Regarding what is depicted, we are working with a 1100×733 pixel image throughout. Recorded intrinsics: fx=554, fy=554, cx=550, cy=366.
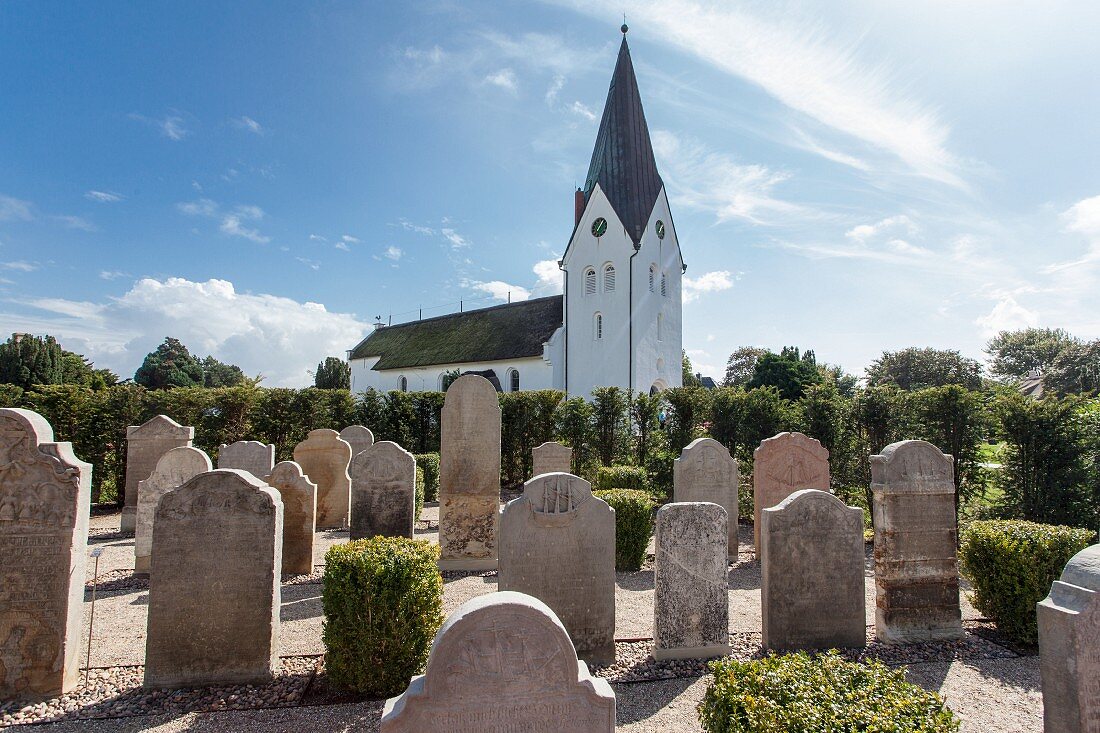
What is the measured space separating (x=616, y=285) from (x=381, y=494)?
892 inches

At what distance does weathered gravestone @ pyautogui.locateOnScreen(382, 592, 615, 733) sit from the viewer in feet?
8.25

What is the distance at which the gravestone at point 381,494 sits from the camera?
783cm

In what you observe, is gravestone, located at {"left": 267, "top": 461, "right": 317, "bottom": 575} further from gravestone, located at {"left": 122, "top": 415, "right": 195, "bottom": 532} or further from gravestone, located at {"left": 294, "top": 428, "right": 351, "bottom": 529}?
gravestone, located at {"left": 122, "top": 415, "right": 195, "bottom": 532}

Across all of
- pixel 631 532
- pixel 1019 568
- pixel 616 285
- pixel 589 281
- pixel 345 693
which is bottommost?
pixel 345 693

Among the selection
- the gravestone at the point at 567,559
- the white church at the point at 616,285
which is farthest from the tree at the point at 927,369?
the gravestone at the point at 567,559

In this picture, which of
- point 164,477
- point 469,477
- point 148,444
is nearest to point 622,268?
point 469,477

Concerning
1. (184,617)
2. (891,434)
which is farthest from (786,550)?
(891,434)

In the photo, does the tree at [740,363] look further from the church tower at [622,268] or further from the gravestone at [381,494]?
the gravestone at [381,494]

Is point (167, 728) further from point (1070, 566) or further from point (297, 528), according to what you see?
point (1070, 566)

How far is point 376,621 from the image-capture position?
445 cm

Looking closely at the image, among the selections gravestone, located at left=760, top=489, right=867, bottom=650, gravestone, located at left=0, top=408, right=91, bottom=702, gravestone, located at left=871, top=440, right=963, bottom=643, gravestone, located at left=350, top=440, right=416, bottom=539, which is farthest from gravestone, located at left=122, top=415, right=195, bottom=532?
gravestone, located at left=871, top=440, right=963, bottom=643

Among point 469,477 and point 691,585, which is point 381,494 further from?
point 691,585

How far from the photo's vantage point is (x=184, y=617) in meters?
4.54

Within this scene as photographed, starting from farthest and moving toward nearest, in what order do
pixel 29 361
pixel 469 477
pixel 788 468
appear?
1. pixel 29 361
2. pixel 788 468
3. pixel 469 477
